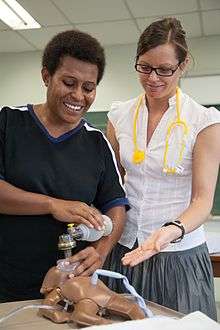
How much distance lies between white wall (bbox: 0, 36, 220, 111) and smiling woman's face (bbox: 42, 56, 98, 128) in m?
3.02

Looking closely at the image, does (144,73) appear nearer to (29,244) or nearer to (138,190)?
(138,190)

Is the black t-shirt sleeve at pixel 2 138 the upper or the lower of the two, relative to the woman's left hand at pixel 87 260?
upper

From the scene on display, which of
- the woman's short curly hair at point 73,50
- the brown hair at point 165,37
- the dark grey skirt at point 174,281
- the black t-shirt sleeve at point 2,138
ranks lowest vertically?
the dark grey skirt at point 174,281

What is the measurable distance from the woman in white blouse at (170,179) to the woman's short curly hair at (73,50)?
0.48ft

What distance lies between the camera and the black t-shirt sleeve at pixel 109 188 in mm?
1191

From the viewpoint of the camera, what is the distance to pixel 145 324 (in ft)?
2.42

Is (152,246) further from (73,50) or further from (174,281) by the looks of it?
(73,50)

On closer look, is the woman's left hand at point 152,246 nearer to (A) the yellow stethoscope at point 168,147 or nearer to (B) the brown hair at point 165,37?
(A) the yellow stethoscope at point 168,147

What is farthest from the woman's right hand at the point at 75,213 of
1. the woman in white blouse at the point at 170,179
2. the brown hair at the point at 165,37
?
the brown hair at the point at 165,37

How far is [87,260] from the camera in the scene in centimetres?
104

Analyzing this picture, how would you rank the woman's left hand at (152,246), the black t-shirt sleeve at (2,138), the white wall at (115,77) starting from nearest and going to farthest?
the woman's left hand at (152,246), the black t-shirt sleeve at (2,138), the white wall at (115,77)

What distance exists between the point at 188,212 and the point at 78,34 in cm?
59

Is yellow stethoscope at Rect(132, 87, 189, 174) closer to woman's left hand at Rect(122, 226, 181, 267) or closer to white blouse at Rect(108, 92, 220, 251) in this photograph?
white blouse at Rect(108, 92, 220, 251)

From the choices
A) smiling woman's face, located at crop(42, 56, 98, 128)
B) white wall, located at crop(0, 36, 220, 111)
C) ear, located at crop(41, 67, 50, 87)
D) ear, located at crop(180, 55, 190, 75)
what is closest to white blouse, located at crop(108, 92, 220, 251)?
A: ear, located at crop(180, 55, 190, 75)
